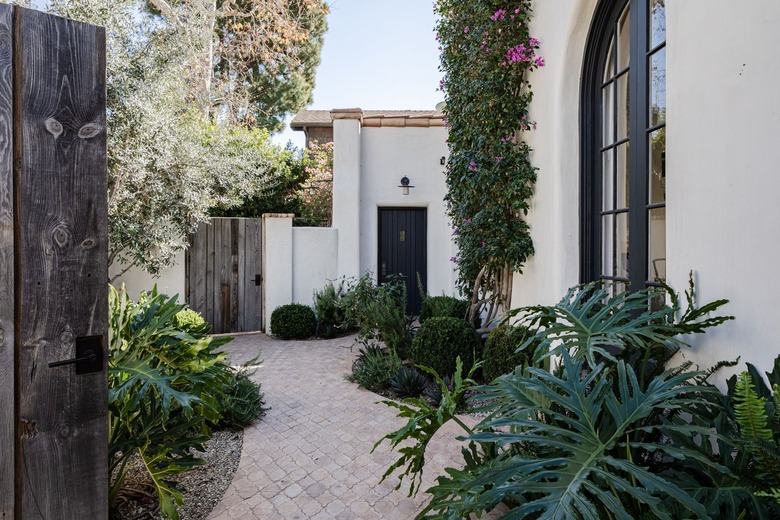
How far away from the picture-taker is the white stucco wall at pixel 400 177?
7633 mm

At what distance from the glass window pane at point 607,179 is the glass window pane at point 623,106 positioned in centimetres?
18

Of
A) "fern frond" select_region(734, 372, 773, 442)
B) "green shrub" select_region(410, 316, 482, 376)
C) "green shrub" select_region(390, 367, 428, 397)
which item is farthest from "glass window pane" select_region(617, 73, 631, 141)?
"green shrub" select_region(390, 367, 428, 397)

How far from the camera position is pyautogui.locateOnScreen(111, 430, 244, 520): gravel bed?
2.27 metres

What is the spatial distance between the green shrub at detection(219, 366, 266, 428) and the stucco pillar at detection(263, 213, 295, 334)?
3.35m

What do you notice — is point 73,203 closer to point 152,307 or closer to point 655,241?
point 152,307

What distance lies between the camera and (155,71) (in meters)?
5.36

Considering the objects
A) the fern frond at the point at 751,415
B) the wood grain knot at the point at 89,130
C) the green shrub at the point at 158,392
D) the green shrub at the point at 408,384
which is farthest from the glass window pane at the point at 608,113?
the wood grain knot at the point at 89,130

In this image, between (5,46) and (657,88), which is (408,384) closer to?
(657,88)

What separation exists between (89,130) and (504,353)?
3301 millimetres

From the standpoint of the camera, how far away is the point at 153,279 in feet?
21.7

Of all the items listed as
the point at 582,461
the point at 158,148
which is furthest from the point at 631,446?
the point at 158,148

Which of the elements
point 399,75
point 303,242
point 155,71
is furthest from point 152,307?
point 399,75

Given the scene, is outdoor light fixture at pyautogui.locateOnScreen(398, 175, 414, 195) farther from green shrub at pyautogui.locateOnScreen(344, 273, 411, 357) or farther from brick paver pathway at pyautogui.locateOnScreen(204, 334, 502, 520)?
brick paver pathway at pyautogui.locateOnScreen(204, 334, 502, 520)

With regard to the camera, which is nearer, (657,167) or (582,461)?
(582,461)
